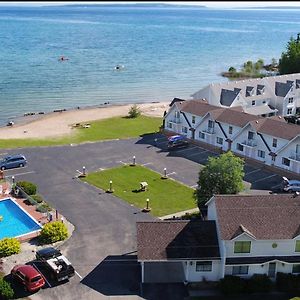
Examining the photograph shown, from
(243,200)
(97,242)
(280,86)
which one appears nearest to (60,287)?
(97,242)

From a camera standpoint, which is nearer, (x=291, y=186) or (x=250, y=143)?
(x=291, y=186)

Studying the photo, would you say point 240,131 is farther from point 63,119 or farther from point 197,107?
point 63,119

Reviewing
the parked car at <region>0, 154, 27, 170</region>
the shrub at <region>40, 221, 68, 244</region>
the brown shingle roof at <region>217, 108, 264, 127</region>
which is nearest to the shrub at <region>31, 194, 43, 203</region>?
the shrub at <region>40, 221, 68, 244</region>

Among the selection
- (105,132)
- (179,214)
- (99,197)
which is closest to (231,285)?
(179,214)

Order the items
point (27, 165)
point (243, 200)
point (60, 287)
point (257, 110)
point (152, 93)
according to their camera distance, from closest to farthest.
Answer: point (60, 287)
point (243, 200)
point (27, 165)
point (257, 110)
point (152, 93)

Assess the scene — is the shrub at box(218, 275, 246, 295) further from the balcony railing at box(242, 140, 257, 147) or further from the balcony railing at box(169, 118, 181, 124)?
the balcony railing at box(169, 118, 181, 124)

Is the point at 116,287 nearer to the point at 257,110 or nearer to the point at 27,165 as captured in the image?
the point at 27,165
